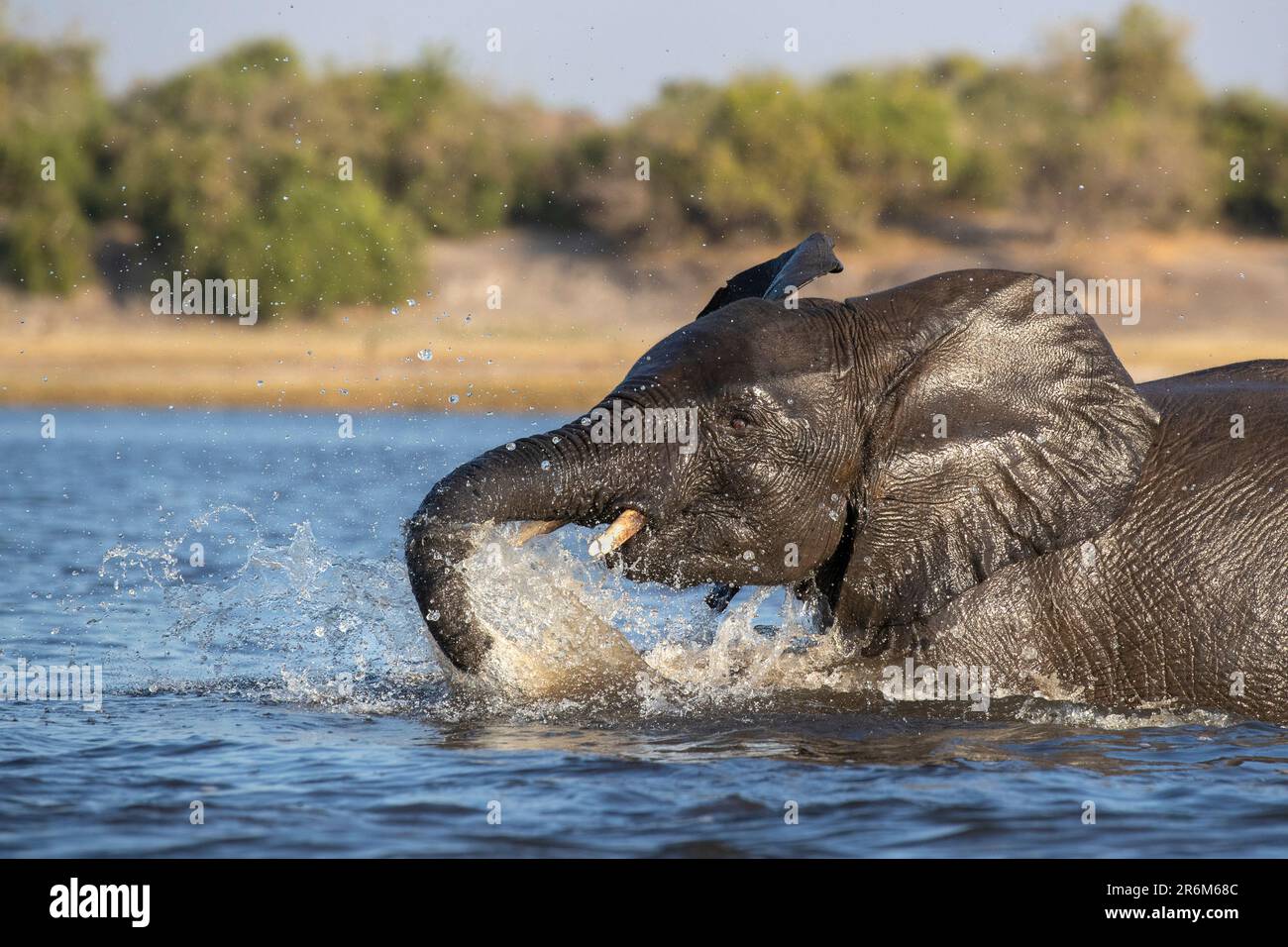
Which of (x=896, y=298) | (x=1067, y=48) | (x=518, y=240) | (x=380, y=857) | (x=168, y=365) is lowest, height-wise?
(x=380, y=857)

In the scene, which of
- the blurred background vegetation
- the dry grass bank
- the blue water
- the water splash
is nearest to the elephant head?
the water splash

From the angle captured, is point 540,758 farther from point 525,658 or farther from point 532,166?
point 532,166

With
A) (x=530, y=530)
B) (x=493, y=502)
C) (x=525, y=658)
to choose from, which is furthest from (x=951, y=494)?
(x=525, y=658)

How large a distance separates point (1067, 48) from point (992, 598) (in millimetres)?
52465

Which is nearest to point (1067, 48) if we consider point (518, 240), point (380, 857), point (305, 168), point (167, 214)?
point (518, 240)

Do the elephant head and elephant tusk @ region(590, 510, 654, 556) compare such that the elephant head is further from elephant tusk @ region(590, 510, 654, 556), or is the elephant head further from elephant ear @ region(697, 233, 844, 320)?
elephant ear @ region(697, 233, 844, 320)

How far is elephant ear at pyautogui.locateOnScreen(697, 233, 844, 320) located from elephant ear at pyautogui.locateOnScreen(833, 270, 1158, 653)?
586 mm

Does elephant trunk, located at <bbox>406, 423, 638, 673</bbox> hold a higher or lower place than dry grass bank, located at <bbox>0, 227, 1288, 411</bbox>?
lower

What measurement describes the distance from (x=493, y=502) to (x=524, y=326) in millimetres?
34173

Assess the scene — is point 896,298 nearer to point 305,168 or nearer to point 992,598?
point 992,598

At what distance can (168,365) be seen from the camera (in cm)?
3731

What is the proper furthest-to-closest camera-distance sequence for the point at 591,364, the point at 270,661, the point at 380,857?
the point at 591,364 → the point at 270,661 → the point at 380,857

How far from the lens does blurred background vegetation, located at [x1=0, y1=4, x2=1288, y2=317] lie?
4288cm

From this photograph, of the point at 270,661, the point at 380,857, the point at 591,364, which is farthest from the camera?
the point at 591,364
